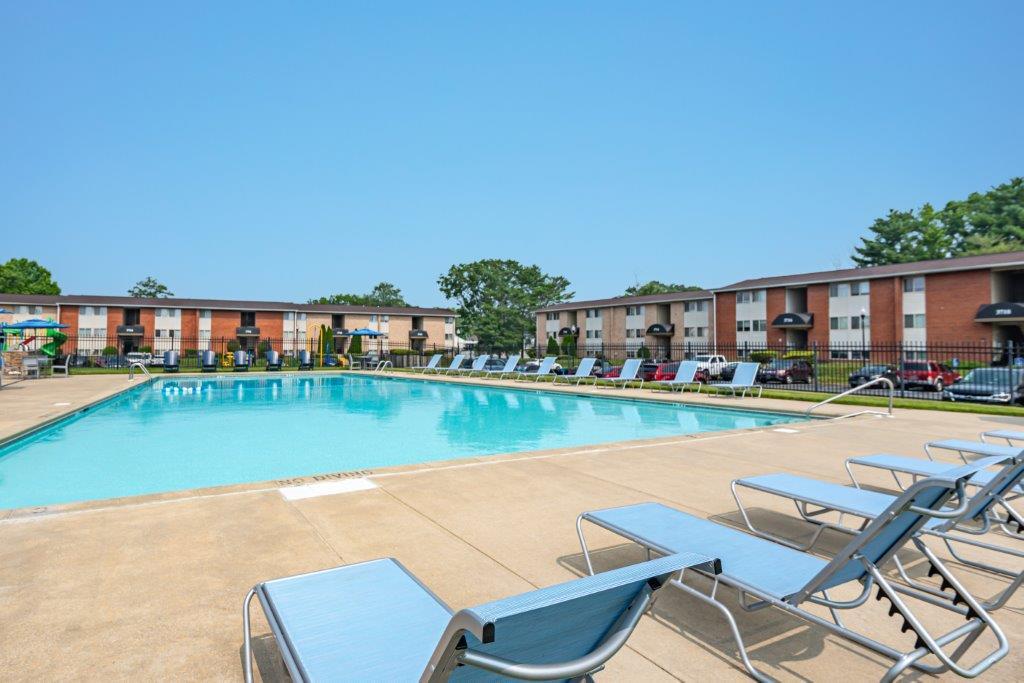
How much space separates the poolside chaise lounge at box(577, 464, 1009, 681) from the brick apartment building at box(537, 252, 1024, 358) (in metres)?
24.5

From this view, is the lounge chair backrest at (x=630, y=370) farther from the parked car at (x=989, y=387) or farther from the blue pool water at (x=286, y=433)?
the parked car at (x=989, y=387)

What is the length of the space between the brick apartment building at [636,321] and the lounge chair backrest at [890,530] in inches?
1746

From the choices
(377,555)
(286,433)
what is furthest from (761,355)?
(377,555)

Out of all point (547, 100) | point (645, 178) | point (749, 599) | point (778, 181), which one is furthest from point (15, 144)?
point (778, 181)

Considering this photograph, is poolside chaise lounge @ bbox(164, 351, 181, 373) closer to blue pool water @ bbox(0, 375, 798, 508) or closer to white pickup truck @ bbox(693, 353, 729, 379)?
blue pool water @ bbox(0, 375, 798, 508)

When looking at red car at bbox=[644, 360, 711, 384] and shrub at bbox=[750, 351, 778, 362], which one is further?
shrub at bbox=[750, 351, 778, 362]

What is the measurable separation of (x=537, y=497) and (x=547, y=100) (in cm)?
3205

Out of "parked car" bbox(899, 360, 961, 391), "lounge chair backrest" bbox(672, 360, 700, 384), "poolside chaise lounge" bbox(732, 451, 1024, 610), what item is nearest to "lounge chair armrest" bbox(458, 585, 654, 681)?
"poolside chaise lounge" bbox(732, 451, 1024, 610)

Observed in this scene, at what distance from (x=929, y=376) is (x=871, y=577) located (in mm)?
27345

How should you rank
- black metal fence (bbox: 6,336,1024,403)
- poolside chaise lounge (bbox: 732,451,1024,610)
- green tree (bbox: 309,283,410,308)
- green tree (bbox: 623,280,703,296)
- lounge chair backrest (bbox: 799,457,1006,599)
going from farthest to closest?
green tree (bbox: 309,283,410,308) → green tree (bbox: 623,280,703,296) → black metal fence (bbox: 6,336,1024,403) → poolside chaise lounge (bbox: 732,451,1024,610) → lounge chair backrest (bbox: 799,457,1006,599)

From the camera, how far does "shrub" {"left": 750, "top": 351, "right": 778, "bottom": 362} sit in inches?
1389

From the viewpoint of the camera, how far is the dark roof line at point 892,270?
108ft

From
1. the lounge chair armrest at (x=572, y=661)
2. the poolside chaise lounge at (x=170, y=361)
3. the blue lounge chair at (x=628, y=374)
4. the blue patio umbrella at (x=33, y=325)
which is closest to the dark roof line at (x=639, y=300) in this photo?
the blue lounge chair at (x=628, y=374)

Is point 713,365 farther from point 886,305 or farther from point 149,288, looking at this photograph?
point 149,288
